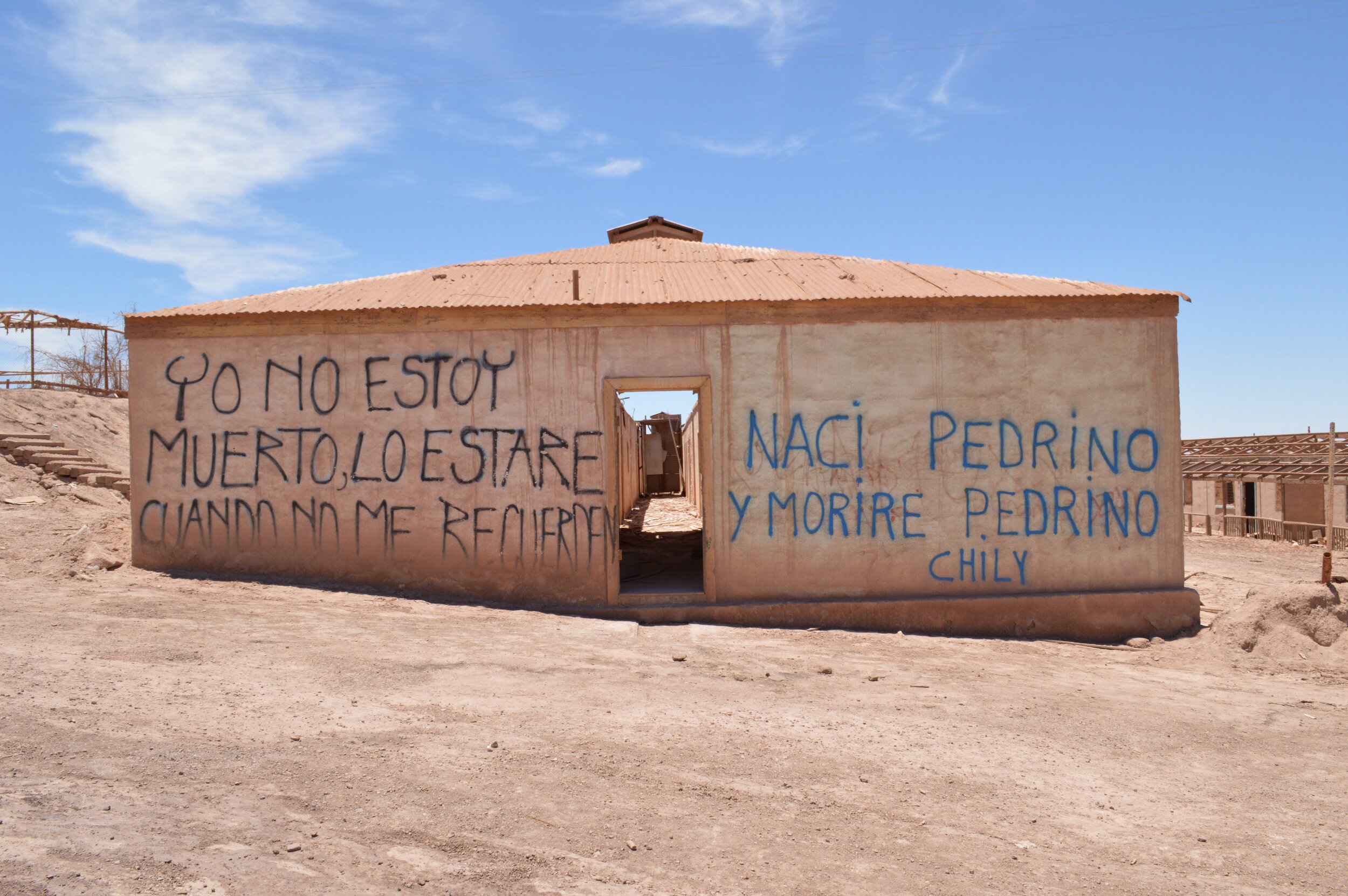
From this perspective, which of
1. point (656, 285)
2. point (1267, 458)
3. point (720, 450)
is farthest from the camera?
point (1267, 458)

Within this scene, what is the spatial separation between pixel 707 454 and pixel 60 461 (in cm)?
1242

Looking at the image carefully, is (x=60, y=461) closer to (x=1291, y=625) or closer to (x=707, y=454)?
(x=707, y=454)

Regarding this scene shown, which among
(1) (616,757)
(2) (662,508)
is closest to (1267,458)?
(2) (662,508)

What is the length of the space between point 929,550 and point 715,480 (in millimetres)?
2431

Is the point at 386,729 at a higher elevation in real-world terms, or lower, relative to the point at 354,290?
lower

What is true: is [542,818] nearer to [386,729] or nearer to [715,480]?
[386,729]

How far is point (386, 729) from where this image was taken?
5.04m

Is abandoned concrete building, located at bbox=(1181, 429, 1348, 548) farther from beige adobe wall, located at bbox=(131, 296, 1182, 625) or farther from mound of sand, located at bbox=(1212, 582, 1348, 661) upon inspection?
beige adobe wall, located at bbox=(131, 296, 1182, 625)

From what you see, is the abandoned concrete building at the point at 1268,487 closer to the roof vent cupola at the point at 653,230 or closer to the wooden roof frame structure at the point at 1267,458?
the wooden roof frame structure at the point at 1267,458

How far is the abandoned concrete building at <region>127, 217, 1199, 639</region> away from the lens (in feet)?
30.3

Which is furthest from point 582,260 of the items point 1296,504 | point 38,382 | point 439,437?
point 1296,504

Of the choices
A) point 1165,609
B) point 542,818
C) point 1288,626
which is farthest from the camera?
point 1165,609

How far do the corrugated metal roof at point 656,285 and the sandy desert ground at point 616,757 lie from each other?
129 inches

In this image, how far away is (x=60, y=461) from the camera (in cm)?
1510
